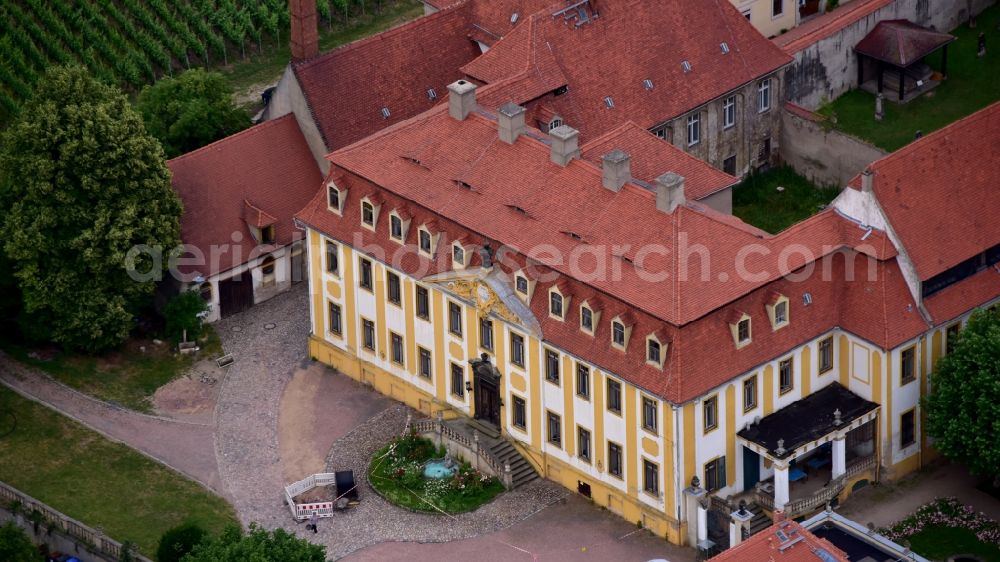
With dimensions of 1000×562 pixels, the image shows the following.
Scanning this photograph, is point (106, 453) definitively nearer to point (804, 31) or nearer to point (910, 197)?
point (910, 197)

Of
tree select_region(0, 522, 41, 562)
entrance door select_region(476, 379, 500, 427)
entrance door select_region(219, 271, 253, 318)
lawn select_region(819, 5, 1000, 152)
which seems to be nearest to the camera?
tree select_region(0, 522, 41, 562)

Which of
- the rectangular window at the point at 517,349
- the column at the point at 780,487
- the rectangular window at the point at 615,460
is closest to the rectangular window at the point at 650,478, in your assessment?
the rectangular window at the point at 615,460

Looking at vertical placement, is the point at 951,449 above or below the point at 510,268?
below

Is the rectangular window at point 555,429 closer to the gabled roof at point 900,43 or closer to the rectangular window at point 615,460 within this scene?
the rectangular window at point 615,460

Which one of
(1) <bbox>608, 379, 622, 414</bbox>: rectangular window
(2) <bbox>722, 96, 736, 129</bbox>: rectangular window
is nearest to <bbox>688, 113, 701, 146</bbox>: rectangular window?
(2) <bbox>722, 96, 736, 129</bbox>: rectangular window

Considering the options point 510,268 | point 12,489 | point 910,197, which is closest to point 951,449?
point 910,197

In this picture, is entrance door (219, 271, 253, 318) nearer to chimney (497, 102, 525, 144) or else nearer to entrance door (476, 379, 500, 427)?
entrance door (476, 379, 500, 427)
